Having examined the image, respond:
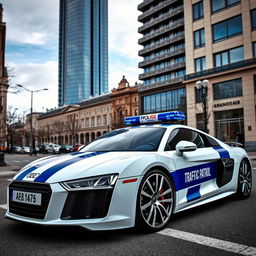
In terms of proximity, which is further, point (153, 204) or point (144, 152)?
point (144, 152)

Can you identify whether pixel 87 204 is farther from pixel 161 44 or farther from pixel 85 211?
pixel 161 44

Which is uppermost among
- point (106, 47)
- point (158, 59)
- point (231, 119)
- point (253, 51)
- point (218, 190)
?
point (106, 47)

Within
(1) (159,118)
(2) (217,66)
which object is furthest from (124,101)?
(1) (159,118)

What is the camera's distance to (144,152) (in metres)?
3.68

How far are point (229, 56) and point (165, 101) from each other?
45.5 feet

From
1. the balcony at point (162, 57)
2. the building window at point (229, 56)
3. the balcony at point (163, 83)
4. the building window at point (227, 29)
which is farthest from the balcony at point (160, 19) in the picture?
the building window at point (229, 56)

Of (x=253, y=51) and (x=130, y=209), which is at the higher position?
(x=253, y=51)

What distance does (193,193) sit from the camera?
13.4 ft

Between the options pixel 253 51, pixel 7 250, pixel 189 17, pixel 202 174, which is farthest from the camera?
pixel 189 17

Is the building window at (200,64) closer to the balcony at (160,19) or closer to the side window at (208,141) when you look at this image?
the balcony at (160,19)

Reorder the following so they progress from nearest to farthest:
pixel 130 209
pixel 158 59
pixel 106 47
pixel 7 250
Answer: pixel 7 250, pixel 130 209, pixel 158 59, pixel 106 47

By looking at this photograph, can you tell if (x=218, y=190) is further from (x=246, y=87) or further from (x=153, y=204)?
(x=246, y=87)

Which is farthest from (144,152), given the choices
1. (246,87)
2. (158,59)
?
(158,59)

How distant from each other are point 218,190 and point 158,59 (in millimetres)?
42851
